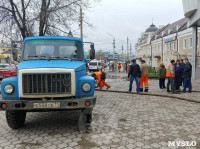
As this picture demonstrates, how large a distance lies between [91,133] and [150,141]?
1331mm

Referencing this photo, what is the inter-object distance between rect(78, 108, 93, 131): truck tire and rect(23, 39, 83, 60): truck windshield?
1543mm

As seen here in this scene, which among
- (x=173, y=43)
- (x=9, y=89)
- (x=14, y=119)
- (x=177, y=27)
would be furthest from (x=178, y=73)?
(x=173, y=43)

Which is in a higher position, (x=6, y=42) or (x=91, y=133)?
(x=6, y=42)

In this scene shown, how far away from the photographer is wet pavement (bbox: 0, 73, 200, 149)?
13.7ft

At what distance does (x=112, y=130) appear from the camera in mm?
4926

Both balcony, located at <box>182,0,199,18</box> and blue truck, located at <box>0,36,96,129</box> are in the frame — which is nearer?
blue truck, located at <box>0,36,96,129</box>

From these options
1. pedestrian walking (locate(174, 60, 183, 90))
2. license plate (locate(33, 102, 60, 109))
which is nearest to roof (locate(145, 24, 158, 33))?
pedestrian walking (locate(174, 60, 183, 90))

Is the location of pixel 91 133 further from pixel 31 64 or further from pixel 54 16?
pixel 54 16

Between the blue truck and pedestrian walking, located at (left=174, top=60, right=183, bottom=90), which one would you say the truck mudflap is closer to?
the blue truck

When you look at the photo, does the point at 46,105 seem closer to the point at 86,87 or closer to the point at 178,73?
the point at 86,87

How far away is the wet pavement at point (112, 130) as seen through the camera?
417 cm

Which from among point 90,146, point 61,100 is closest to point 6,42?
point 61,100

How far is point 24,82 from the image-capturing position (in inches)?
180

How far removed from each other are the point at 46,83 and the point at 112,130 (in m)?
1.89
